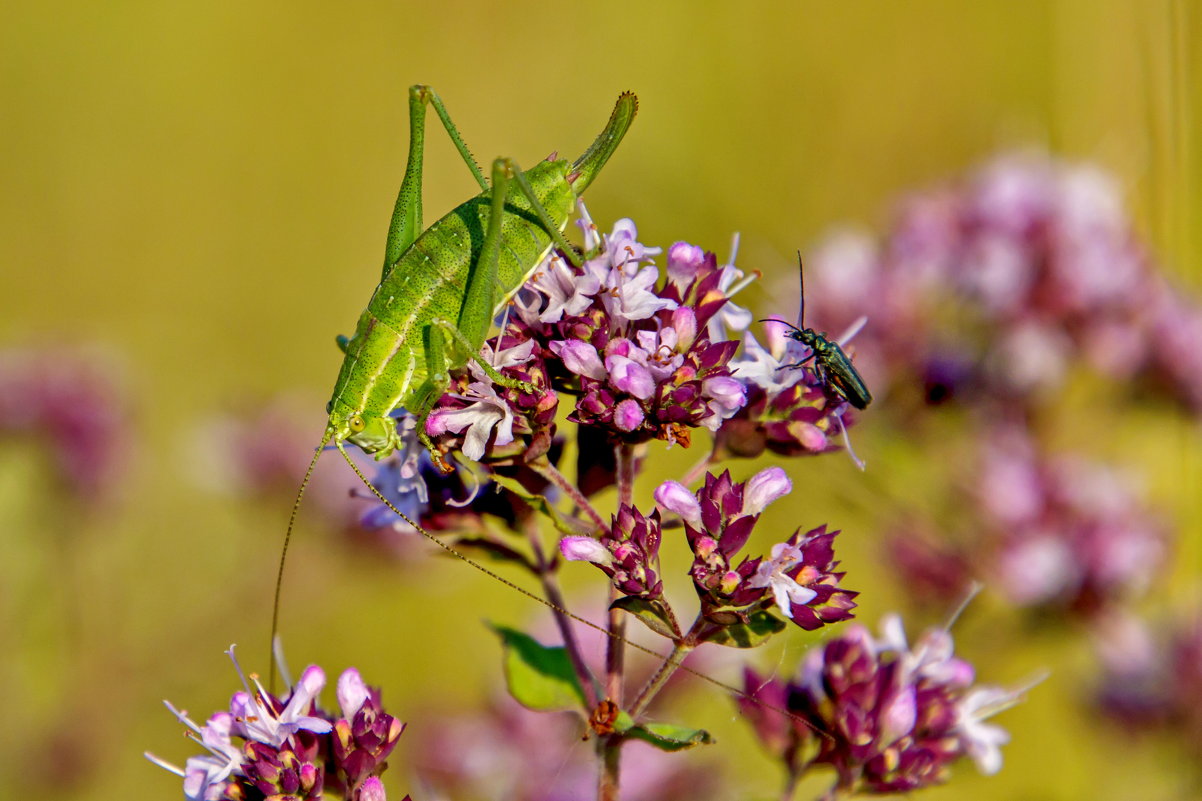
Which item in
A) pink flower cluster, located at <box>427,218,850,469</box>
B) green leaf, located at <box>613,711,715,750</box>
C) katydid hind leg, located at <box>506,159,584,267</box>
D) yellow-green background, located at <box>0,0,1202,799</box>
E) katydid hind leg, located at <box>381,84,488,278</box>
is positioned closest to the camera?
green leaf, located at <box>613,711,715,750</box>

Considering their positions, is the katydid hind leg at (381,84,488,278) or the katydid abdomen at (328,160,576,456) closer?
the katydid abdomen at (328,160,576,456)

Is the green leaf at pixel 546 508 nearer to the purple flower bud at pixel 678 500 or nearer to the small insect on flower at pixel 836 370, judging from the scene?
the purple flower bud at pixel 678 500

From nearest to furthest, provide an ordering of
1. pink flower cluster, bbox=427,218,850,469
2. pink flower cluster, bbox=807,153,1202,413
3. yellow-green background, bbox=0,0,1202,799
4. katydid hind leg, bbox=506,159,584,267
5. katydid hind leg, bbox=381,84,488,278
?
pink flower cluster, bbox=427,218,850,469 < katydid hind leg, bbox=506,159,584,267 < katydid hind leg, bbox=381,84,488,278 < yellow-green background, bbox=0,0,1202,799 < pink flower cluster, bbox=807,153,1202,413

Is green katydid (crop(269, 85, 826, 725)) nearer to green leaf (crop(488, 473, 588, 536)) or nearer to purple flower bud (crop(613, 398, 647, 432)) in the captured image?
green leaf (crop(488, 473, 588, 536))

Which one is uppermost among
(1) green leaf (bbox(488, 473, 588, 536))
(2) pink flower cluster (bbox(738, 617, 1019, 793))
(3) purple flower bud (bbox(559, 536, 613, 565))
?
(1) green leaf (bbox(488, 473, 588, 536))

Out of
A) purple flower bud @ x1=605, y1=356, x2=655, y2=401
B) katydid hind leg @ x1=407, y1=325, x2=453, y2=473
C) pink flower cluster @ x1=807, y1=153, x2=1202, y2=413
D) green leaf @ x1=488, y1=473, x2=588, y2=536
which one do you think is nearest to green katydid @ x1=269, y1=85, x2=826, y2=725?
katydid hind leg @ x1=407, y1=325, x2=453, y2=473

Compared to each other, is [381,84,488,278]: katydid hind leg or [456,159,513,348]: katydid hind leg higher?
[381,84,488,278]: katydid hind leg

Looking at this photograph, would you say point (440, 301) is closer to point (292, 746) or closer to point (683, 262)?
point (683, 262)
